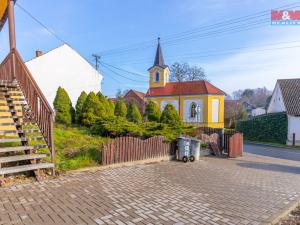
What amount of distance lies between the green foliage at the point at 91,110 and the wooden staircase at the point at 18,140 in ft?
16.0

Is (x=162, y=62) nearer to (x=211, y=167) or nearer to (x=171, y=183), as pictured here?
(x=211, y=167)

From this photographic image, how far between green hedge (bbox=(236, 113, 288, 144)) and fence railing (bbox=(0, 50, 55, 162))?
22047mm

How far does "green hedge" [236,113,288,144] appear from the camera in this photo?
2221cm

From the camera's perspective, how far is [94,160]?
7027 millimetres

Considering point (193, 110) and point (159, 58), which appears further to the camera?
point (159, 58)

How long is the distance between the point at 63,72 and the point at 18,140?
13347 millimetres

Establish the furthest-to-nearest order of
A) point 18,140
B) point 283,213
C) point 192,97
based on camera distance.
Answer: point 192,97, point 18,140, point 283,213

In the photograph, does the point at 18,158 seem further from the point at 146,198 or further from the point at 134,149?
the point at 134,149

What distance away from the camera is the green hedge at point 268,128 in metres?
22.2

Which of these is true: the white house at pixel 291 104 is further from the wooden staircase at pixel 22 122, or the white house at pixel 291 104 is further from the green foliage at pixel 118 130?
the wooden staircase at pixel 22 122

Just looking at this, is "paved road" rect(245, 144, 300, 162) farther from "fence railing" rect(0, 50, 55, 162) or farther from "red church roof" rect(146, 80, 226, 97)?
"red church roof" rect(146, 80, 226, 97)

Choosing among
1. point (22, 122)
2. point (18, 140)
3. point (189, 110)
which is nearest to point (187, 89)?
point (189, 110)

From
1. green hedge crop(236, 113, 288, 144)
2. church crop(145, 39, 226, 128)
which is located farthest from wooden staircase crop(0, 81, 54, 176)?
church crop(145, 39, 226, 128)

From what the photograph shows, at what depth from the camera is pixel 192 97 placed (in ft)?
104
